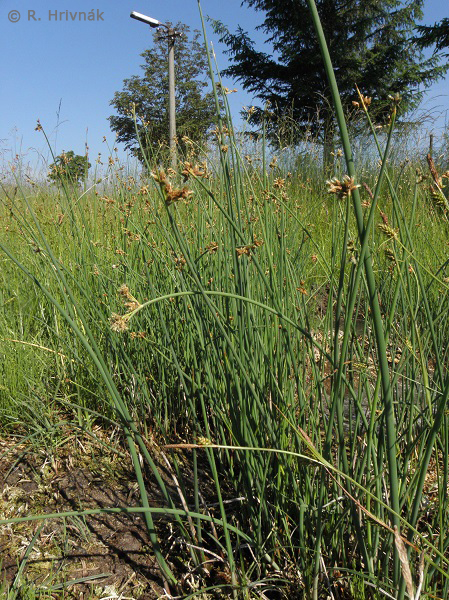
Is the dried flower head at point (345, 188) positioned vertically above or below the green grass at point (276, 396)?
above

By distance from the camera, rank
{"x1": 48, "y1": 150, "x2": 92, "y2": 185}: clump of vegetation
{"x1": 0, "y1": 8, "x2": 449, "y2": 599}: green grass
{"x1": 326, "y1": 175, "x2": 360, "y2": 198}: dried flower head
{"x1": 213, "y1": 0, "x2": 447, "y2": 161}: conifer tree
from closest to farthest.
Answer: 1. {"x1": 326, "y1": 175, "x2": 360, "y2": 198}: dried flower head
2. {"x1": 0, "y1": 8, "x2": 449, "y2": 599}: green grass
3. {"x1": 48, "y1": 150, "x2": 92, "y2": 185}: clump of vegetation
4. {"x1": 213, "y1": 0, "x2": 447, "y2": 161}: conifer tree

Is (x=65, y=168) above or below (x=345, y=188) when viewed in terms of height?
above

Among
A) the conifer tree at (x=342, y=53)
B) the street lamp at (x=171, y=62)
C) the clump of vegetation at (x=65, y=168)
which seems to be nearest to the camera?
the clump of vegetation at (x=65, y=168)

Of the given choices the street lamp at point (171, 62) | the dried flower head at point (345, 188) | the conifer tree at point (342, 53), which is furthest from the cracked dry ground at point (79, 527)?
the conifer tree at point (342, 53)

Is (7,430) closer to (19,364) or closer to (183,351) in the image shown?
(19,364)

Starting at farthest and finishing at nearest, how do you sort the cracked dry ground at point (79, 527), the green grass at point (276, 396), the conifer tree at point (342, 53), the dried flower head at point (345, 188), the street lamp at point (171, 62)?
the conifer tree at point (342, 53) < the street lamp at point (171, 62) < the cracked dry ground at point (79, 527) < the green grass at point (276, 396) < the dried flower head at point (345, 188)

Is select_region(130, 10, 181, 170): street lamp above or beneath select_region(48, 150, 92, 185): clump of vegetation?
above

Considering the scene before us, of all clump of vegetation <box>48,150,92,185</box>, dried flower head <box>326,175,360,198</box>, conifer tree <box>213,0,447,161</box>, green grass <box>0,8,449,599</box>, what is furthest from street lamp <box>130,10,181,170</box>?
conifer tree <box>213,0,447,161</box>

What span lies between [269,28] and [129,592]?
1512 cm

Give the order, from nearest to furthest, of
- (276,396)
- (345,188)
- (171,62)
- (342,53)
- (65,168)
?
(345,188)
(276,396)
(65,168)
(171,62)
(342,53)

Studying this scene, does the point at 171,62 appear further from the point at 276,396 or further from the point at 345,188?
the point at 345,188

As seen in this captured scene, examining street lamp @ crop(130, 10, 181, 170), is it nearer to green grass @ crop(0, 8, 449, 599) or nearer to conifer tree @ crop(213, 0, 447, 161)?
green grass @ crop(0, 8, 449, 599)

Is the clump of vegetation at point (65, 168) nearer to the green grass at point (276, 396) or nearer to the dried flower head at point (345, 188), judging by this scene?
the green grass at point (276, 396)

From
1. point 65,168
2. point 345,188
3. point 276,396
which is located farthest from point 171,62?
point 345,188
